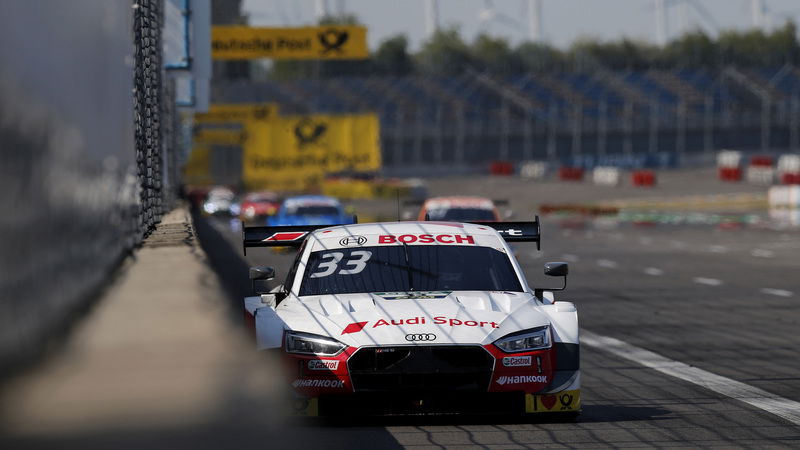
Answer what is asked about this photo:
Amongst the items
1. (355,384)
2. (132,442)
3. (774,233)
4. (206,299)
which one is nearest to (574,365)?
(355,384)

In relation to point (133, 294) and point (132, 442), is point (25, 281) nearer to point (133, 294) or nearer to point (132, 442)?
point (132, 442)

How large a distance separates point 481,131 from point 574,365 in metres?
111

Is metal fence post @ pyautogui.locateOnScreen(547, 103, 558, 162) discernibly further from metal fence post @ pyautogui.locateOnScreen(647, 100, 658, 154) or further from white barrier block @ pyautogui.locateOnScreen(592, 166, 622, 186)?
white barrier block @ pyautogui.locateOnScreen(592, 166, 622, 186)

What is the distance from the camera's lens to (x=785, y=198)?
206 feet

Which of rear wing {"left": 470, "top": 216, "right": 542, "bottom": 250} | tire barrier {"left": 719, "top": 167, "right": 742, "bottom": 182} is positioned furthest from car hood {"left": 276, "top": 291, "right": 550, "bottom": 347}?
tire barrier {"left": 719, "top": 167, "right": 742, "bottom": 182}

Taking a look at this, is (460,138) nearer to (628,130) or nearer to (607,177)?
(628,130)

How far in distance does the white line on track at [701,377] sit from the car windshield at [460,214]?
957 cm

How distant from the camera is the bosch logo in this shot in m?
9.84

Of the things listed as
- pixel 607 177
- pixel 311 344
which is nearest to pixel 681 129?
pixel 607 177

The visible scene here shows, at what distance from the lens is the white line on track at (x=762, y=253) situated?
3300 centimetres

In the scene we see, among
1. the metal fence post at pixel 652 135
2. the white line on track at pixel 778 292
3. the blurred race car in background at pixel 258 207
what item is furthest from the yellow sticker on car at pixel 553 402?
the metal fence post at pixel 652 135

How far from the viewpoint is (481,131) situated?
11919cm

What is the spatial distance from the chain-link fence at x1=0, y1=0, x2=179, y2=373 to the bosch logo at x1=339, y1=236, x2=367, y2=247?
5255mm

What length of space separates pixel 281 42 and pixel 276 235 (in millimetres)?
45566
